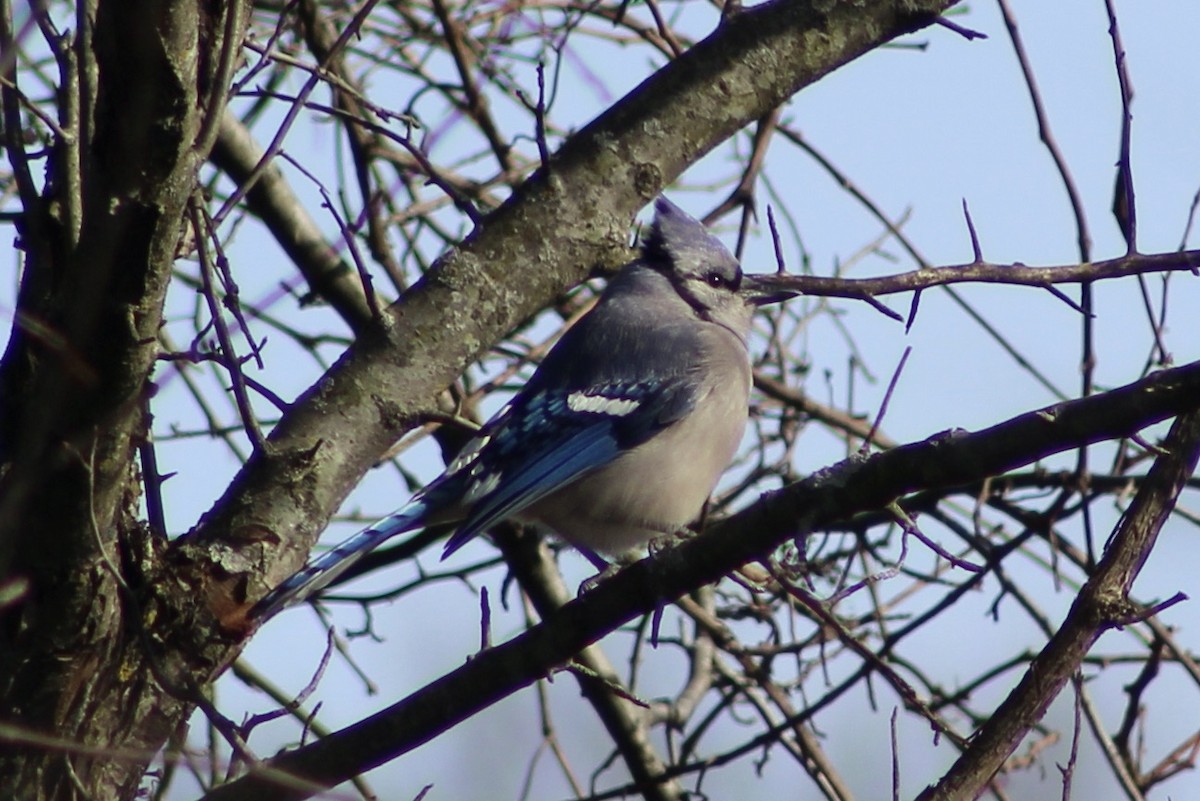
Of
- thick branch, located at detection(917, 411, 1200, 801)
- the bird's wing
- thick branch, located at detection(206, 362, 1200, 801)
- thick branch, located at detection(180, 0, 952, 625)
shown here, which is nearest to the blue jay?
the bird's wing

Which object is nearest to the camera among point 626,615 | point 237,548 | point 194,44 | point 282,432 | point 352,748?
point 194,44

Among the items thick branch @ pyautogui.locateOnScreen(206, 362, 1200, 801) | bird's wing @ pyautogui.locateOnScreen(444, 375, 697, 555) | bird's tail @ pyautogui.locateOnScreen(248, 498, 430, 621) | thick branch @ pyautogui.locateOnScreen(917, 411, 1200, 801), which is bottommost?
thick branch @ pyautogui.locateOnScreen(917, 411, 1200, 801)

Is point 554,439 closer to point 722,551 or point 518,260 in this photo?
point 518,260

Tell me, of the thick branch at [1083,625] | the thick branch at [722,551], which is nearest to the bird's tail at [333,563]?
the thick branch at [722,551]

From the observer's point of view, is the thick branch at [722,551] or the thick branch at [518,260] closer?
the thick branch at [722,551]

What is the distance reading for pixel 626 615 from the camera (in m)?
2.67

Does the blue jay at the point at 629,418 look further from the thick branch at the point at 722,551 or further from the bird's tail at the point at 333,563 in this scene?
the thick branch at the point at 722,551

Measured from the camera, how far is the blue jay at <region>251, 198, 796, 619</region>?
4.08 meters

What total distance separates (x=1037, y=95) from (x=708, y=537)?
183cm

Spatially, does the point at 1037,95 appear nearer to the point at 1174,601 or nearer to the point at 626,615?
the point at 1174,601

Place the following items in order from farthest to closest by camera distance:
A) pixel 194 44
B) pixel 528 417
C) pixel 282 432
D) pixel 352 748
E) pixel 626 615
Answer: pixel 528 417
pixel 282 432
pixel 626 615
pixel 352 748
pixel 194 44

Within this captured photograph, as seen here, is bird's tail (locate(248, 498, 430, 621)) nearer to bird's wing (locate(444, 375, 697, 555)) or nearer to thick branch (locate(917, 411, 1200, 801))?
bird's wing (locate(444, 375, 697, 555))

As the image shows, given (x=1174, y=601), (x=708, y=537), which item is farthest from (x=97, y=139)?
(x=1174, y=601)

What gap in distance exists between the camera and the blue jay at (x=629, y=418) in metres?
4.08
